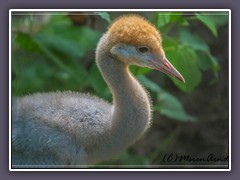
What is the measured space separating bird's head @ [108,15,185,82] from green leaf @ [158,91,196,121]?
29.8 inches

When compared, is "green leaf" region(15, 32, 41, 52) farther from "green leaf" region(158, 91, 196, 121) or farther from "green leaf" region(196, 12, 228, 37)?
"green leaf" region(196, 12, 228, 37)

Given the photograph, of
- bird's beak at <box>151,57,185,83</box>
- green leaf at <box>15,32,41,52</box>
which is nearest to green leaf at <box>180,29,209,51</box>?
bird's beak at <box>151,57,185,83</box>

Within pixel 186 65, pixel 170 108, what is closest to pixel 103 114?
pixel 186 65

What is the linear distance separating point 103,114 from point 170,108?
0.83 m

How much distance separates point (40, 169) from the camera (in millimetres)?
3686

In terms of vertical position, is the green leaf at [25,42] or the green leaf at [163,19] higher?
the green leaf at [163,19]

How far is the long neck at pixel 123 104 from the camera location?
3613 millimetres

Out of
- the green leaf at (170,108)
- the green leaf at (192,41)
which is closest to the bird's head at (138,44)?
the green leaf at (192,41)

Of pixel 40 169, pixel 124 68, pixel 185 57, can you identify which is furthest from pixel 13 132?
pixel 185 57

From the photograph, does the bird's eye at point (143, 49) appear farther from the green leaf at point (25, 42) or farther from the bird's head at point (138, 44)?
the green leaf at point (25, 42)

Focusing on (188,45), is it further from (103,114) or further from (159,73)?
(103,114)
